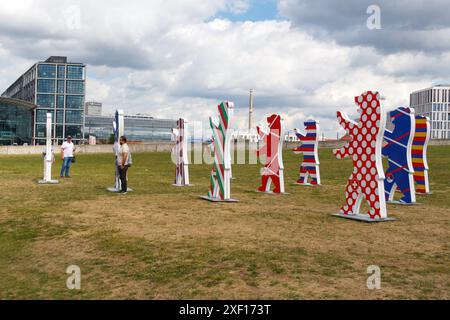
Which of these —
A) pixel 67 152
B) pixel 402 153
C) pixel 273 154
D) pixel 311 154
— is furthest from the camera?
pixel 67 152

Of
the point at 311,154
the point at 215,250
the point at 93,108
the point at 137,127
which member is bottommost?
the point at 215,250

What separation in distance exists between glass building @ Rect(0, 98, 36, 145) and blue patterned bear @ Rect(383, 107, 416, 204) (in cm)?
7859

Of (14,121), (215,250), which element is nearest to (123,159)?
(215,250)

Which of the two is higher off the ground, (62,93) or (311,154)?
(62,93)

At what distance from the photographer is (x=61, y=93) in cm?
10825

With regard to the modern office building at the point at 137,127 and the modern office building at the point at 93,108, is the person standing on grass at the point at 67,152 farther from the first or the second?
the modern office building at the point at 93,108

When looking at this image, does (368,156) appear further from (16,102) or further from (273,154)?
(16,102)

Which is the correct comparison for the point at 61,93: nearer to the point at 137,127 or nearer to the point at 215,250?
the point at 137,127

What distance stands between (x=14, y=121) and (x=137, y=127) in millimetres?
56602

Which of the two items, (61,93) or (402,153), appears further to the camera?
(61,93)

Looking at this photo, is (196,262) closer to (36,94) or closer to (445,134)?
(36,94)

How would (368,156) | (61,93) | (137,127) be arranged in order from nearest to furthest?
(368,156), (61,93), (137,127)

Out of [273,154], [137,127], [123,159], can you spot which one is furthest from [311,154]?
[137,127]

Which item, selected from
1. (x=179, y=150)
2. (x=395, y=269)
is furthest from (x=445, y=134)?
(x=395, y=269)
